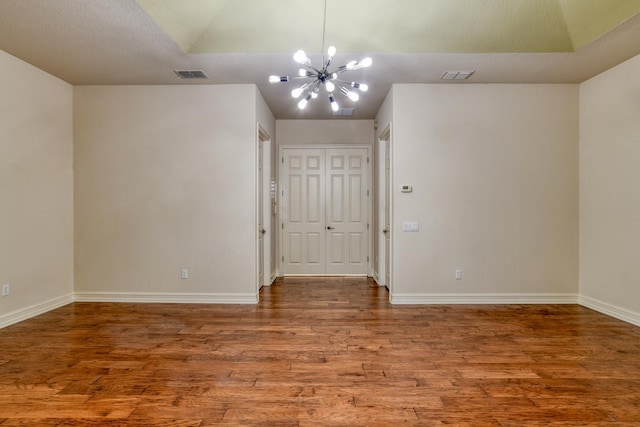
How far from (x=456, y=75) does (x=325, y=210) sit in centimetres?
298

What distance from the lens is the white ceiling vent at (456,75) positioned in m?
3.86

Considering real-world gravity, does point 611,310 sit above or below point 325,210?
below

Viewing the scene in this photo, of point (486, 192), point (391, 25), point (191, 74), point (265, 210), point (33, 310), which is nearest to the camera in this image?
point (391, 25)

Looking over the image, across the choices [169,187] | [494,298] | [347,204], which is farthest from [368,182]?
[169,187]

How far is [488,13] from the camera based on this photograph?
10.4 feet

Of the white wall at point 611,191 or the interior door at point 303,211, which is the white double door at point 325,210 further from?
the white wall at point 611,191

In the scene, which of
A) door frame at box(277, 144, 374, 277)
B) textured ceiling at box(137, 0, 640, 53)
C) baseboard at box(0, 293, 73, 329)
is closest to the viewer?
textured ceiling at box(137, 0, 640, 53)

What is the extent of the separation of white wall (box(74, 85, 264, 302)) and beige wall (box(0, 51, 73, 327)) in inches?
8.0

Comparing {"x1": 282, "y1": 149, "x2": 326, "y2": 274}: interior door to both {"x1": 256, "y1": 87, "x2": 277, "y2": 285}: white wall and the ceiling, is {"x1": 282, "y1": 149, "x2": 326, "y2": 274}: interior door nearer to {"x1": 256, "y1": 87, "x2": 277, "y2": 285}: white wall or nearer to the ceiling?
{"x1": 256, "y1": 87, "x2": 277, "y2": 285}: white wall

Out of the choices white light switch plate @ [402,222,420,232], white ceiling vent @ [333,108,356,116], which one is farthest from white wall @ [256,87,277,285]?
white light switch plate @ [402,222,420,232]

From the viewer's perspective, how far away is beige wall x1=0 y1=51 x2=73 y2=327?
3486 mm

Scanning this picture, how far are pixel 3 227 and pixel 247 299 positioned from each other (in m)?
2.70

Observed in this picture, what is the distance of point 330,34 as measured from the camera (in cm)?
327

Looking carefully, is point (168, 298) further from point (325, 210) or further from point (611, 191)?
point (611, 191)
